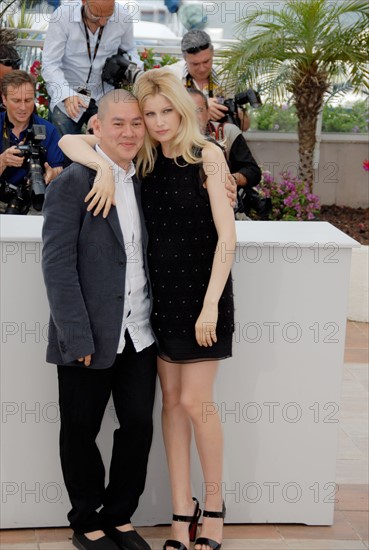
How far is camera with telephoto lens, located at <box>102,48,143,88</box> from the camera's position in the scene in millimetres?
5590

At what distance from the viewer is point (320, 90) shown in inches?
315

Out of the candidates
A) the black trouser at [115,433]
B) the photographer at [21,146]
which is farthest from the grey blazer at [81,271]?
the photographer at [21,146]

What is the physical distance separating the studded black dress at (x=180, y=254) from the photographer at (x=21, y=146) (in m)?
1.58

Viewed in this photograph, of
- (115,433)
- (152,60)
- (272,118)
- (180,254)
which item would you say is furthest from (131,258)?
(272,118)

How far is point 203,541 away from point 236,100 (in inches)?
119

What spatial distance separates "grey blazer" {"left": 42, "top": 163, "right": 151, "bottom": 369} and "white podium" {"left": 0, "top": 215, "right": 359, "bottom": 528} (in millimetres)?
372

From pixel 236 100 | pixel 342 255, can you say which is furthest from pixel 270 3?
pixel 342 255

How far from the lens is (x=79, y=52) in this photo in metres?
5.80

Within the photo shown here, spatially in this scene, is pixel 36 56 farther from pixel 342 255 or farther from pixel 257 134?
pixel 342 255

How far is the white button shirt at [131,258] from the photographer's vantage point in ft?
11.4

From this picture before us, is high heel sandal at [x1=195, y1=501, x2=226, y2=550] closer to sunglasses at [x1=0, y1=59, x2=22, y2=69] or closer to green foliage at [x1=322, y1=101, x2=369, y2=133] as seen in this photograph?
sunglasses at [x1=0, y1=59, x2=22, y2=69]

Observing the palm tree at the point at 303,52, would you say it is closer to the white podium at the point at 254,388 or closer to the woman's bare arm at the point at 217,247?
the white podium at the point at 254,388

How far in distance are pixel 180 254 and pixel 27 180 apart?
1832 mm

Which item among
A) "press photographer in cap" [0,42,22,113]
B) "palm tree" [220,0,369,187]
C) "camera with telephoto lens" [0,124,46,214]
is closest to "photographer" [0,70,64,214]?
"camera with telephoto lens" [0,124,46,214]
